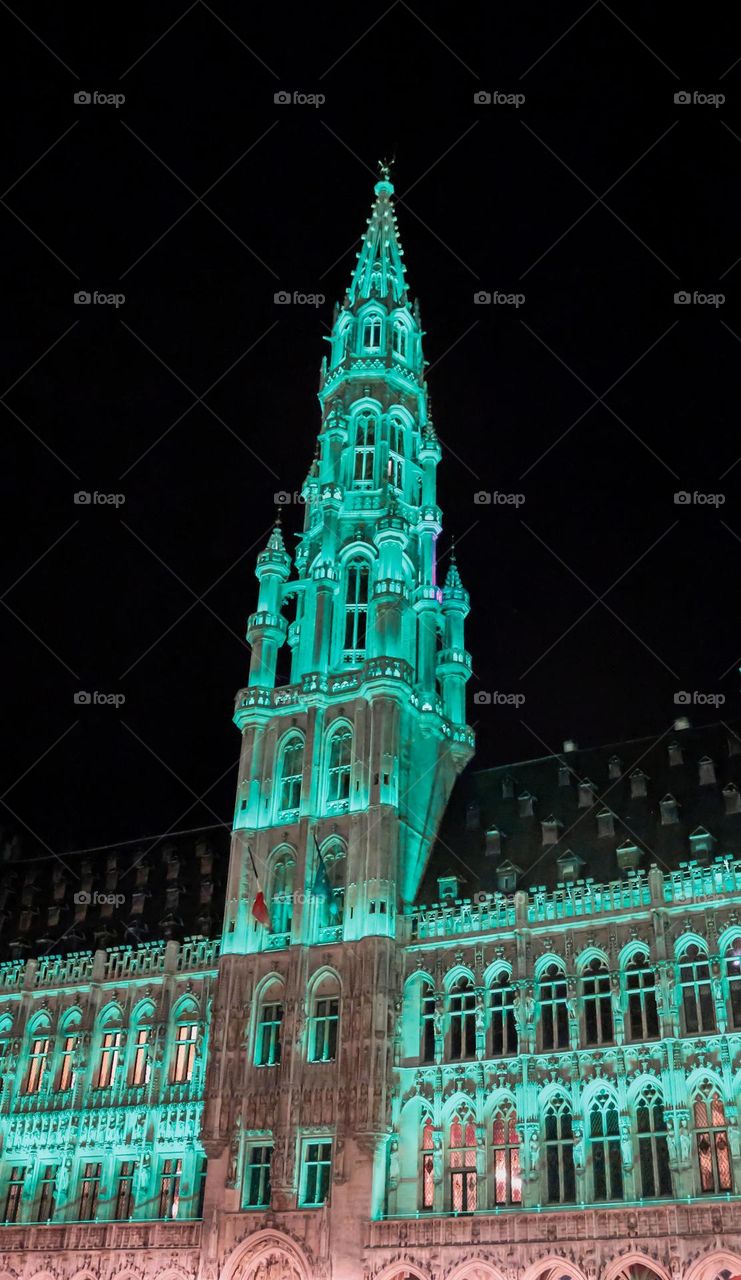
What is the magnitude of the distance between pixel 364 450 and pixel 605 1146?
3902 centimetres

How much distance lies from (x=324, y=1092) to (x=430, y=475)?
114 feet

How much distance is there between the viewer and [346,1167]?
165ft

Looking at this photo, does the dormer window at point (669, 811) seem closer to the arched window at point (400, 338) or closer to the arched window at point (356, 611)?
the arched window at point (356, 611)

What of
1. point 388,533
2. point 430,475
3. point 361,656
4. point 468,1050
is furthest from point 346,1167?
point 430,475

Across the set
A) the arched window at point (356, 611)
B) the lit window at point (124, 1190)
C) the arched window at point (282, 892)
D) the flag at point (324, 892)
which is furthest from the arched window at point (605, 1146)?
the arched window at point (356, 611)

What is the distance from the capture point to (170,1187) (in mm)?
57406

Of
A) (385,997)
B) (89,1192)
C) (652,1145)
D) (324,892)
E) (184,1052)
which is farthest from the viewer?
(184,1052)

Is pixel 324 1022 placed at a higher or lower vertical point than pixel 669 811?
lower

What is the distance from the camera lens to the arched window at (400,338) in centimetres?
7602

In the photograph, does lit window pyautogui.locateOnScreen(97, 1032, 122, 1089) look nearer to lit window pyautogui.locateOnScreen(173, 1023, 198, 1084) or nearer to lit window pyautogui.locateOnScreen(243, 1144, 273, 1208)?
lit window pyautogui.locateOnScreen(173, 1023, 198, 1084)

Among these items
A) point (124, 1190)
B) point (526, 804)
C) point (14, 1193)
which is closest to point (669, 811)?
point (526, 804)

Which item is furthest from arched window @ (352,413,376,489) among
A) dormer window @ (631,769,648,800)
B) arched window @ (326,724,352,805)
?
dormer window @ (631,769,648,800)

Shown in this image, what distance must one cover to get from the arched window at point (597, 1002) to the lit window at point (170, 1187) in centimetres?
2056

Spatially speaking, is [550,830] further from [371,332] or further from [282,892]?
[371,332]
